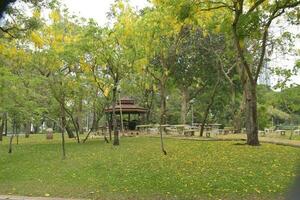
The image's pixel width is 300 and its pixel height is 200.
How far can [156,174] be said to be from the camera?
11.8 m

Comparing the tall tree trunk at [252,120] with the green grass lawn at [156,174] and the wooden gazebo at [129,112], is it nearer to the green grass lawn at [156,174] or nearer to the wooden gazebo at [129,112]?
the green grass lawn at [156,174]

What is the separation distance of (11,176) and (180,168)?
5456 millimetres

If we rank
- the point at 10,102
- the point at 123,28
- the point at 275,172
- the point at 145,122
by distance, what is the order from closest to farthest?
the point at 275,172, the point at 10,102, the point at 123,28, the point at 145,122

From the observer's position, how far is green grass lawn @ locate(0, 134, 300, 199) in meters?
9.79

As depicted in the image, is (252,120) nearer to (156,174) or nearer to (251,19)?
(251,19)

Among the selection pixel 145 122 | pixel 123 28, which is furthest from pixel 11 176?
pixel 145 122

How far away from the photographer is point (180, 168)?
41.1 feet

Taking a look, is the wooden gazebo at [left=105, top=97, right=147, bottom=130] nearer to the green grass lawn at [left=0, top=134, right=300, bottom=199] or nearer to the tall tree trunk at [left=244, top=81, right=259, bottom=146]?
Result: the tall tree trunk at [left=244, top=81, right=259, bottom=146]

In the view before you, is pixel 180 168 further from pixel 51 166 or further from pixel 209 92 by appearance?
pixel 209 92

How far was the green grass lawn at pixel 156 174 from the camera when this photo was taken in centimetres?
979

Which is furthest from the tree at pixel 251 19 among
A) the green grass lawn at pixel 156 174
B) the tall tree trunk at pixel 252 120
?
the green grass lawn at pixel 156 174

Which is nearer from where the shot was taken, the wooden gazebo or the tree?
the tree

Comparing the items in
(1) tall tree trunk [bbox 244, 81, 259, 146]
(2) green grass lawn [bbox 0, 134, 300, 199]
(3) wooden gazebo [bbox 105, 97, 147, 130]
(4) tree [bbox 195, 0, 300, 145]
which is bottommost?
(2) green grass lawn [bbox 0, 134, 300, 199]

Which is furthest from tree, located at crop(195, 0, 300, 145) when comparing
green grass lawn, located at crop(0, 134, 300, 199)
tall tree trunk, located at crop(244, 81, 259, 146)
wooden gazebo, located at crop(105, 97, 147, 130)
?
wooden gazebo, located at crop(105, 97, 147, 130)
